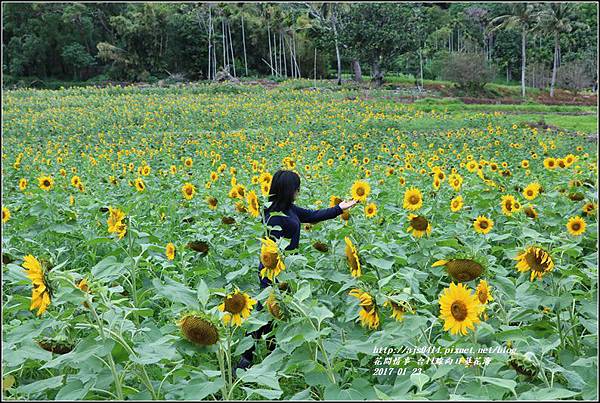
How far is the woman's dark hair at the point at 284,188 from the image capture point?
2486 mm

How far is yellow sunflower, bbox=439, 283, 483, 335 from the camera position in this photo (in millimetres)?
→ 1263

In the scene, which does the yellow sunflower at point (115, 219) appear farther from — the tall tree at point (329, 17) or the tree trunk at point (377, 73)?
the tree trunk at point (377, 73)

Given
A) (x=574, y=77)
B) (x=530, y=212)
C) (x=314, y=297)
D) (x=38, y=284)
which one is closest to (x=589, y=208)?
(x=530, y=212)

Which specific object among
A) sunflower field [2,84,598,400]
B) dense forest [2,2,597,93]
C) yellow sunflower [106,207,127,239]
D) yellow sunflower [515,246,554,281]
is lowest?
sunflower field [2,84,598,400]

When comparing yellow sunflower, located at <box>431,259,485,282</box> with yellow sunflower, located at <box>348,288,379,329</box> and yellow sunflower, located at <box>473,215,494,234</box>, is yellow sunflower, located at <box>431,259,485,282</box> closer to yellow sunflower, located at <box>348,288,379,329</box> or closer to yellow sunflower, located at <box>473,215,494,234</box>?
yellow sunflower, located at <box>348,288,379,329</box>

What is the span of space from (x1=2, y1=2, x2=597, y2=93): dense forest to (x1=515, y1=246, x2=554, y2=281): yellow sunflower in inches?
218

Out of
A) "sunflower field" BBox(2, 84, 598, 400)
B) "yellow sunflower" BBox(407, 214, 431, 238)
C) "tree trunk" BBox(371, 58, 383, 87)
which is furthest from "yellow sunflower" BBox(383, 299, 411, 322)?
"tree trunk" BBox(371, 58, 383, 87)

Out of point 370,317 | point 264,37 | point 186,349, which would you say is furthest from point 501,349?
point 264,37

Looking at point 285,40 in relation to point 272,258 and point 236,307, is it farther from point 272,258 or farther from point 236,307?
point 236,307

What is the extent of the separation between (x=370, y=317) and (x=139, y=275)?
1629 mm

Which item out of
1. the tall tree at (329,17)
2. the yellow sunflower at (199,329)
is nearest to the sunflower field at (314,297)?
the yellow sunflower at (199,329)

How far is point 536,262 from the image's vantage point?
157 centimetres

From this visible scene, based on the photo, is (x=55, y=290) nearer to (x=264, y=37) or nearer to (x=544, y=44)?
(x=264, y=37)

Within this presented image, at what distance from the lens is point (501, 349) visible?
1.33 meters
